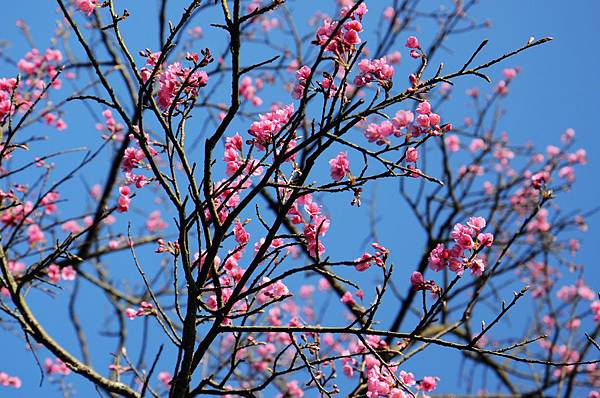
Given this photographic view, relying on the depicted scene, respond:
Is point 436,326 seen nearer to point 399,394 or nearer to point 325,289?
point 325,289

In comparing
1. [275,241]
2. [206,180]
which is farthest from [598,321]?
[206,180]

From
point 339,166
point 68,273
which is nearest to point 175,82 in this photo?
point 339,166

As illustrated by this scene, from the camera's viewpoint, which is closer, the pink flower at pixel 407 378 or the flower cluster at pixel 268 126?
the flower cluster at pixel 268 126

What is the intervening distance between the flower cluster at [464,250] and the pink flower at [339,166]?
0.47 m

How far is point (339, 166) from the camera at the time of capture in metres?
2.49

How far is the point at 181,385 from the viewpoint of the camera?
2537mm

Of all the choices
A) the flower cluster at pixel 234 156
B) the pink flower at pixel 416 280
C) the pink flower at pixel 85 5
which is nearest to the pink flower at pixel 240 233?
the flower cluster at pixel 234 156

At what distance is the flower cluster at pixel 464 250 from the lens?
95.8 inches

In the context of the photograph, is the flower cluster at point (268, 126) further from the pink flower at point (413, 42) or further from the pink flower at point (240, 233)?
the pink flower at point (413, 42)

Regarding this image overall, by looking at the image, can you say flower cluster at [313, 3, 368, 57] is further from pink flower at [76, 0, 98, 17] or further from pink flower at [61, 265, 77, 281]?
pink flower at [61, 265, 77, 281]

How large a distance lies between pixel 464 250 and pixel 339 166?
0.59 m

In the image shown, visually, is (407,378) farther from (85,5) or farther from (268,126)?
(85,5)

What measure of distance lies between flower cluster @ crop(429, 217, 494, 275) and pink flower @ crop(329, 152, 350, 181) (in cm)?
47

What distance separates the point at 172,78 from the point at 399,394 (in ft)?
5.03
